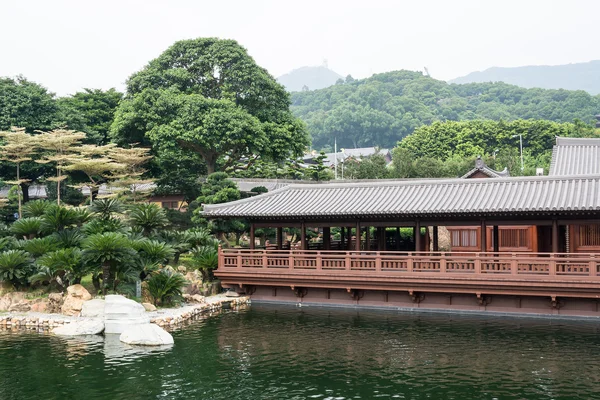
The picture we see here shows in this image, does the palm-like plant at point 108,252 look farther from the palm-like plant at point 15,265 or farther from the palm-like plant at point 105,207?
the palm-like plant at point 105,207

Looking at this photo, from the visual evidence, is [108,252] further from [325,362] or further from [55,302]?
[325,362]

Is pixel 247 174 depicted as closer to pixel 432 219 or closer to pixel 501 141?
pixel 432 219

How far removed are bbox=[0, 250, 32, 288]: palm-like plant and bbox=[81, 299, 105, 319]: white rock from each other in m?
3.97

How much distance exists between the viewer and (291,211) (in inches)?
1153

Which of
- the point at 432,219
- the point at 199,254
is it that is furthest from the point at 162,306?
the point at 432,219

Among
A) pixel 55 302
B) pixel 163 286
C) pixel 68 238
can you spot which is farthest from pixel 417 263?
pixel 68 238

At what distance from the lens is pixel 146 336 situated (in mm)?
21781

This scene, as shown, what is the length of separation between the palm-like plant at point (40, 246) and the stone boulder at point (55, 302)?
2.35m

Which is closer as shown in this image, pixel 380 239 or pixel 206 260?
pixel 206 260

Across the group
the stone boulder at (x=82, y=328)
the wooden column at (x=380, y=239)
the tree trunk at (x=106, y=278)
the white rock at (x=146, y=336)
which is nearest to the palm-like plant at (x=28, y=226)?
the tree trunk at (x=106, y=278)

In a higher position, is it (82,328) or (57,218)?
(57,218)

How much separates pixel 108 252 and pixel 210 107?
20230mm

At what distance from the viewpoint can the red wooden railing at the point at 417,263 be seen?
2431 centimetres

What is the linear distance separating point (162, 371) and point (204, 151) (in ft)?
94.0
